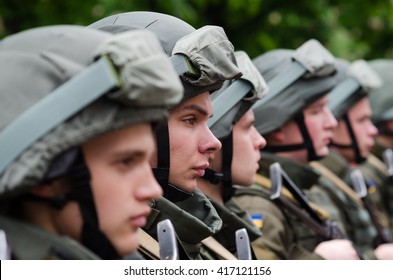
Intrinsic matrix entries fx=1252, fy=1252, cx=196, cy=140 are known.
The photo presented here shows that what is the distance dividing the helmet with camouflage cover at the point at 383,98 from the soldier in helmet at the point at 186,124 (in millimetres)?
7895

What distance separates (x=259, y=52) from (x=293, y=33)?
3.36ft

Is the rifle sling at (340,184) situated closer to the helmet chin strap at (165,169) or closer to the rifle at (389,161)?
the rifle at (389,161)

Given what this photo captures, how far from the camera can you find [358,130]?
36.9 feet

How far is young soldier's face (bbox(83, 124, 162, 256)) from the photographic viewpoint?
12.7ft

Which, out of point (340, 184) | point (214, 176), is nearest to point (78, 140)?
point (214, 176)

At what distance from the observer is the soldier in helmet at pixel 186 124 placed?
5.68m

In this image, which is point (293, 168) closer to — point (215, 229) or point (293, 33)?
point (215, 229)

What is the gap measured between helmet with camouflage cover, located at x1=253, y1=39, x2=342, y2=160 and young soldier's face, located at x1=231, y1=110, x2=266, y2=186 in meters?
1.45

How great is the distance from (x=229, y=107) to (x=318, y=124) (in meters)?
2.34

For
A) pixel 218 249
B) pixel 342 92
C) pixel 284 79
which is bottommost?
pixel 342 92

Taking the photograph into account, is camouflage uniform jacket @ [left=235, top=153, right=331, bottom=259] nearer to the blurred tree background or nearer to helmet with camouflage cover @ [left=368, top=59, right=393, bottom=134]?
the blurred tree background

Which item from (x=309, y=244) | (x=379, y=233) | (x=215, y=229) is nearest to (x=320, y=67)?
(x=309, y=244)

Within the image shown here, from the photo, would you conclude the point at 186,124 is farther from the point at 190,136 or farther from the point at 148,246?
the point at 148,246

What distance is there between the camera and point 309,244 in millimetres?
8523
